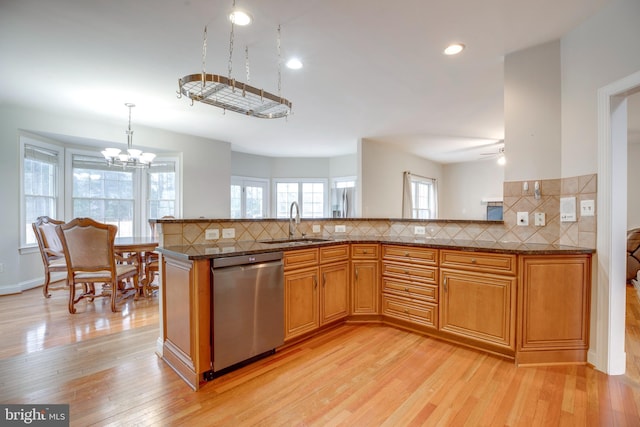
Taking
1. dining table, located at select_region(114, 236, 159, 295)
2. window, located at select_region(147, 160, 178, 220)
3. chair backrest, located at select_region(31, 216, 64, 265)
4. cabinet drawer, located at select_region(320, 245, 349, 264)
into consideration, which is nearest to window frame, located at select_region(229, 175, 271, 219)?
window, located at select_region(147, 160, 178, 220)

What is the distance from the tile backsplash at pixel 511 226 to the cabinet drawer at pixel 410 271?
58 centimetres

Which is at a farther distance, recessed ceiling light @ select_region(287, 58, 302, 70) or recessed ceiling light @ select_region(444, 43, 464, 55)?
recessed ceiling light @ select_region(287, 58, 302, 70)

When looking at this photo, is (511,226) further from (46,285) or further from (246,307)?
(46,285)

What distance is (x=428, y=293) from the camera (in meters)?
2.71

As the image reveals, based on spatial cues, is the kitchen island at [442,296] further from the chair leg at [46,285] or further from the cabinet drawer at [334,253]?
the chair leg at [46,285]

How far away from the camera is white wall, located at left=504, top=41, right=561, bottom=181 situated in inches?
96.9

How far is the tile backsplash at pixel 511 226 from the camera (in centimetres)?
230

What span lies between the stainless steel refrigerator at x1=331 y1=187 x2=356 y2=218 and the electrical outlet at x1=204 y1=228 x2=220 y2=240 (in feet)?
15.7

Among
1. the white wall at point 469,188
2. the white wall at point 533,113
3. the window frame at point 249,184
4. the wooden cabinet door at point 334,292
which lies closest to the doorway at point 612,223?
the white wall at point 533,113

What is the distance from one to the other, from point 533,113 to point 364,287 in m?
2.25

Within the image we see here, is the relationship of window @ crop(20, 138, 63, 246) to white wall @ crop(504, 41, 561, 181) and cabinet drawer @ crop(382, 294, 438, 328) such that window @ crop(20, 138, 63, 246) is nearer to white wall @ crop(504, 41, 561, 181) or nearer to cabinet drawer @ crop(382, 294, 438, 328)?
cabinet drawer @ crop(382, 294, 438, 328)

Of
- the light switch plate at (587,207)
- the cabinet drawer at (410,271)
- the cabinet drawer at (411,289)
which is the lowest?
the cabinet drawer at (411,289)

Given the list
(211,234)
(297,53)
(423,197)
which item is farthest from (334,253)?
(423,197)

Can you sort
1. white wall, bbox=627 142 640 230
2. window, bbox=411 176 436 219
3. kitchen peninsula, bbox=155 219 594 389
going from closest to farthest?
kitchen peninsula, bbox=155 219 594 389 → white wall, bbox=627 142 640 230 → window, bbox=411 176 436 219
